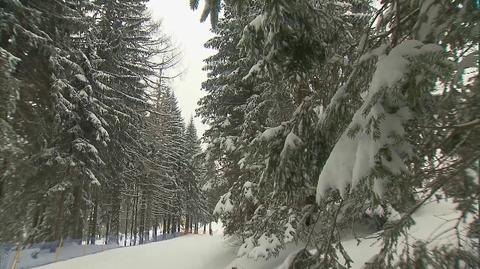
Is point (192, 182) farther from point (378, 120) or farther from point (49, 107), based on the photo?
point (378, 120)

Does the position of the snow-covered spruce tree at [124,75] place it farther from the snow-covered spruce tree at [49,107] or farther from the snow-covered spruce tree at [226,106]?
the snow-covered spruce tree at [226,106]

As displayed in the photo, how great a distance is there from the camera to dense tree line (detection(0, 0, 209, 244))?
25.7 feet

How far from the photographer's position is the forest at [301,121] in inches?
112

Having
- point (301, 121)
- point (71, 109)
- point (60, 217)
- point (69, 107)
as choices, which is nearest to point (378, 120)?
point (301, 121)

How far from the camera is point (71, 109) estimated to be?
1616 cm

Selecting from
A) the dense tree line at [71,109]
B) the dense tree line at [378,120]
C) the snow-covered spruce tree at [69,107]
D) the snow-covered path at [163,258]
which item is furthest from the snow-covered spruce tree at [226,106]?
the dense tree line at [378,120]

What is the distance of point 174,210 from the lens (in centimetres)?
4681

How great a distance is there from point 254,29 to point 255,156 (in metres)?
1.74

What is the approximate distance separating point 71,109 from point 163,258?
22.2 ft

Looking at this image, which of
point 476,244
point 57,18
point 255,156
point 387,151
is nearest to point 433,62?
point 387,151

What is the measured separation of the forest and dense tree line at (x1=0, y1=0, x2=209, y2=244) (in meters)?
0.07

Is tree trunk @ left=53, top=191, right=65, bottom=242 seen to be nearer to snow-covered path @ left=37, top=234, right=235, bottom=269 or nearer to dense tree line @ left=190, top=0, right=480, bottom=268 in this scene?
snow-covered path @ left=37, top=234, right=235, bottom=269

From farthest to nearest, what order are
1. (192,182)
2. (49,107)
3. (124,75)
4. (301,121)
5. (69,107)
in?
(192,182)
(124,75)
(69,107)
(49,107)
(301,121)

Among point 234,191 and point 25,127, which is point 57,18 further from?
point 234,191
